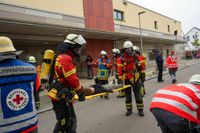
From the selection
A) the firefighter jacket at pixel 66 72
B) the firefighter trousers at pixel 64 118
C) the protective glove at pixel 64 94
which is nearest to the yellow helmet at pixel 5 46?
the firefighter jacket at pixel 66 72

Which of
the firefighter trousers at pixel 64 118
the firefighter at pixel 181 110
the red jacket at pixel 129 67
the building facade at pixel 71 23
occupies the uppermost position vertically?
the building facade at pixel 71 23

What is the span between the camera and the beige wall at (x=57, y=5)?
13558 mm

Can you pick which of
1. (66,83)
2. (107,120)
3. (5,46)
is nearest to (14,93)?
(5,46)

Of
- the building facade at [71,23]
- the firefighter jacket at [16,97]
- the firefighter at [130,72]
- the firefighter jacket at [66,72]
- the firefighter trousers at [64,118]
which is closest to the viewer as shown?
the firefighter jacket at [16,97]

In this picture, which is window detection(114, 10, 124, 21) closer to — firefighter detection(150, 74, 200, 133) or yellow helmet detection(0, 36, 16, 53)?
firefighter detection(150, 74, 200, 133)

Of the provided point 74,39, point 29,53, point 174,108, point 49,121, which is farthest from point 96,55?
point 174,108

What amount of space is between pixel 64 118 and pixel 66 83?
1.98 ft

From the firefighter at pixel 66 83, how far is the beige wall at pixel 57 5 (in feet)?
32.5

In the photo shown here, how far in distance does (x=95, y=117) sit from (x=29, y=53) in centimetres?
1291

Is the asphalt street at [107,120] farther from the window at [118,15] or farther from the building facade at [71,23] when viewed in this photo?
the window at [118,15]

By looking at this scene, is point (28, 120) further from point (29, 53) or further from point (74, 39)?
point (29, 53)

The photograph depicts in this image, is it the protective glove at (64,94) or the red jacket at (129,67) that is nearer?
the protective glove at (64,94)

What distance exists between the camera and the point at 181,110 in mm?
2840

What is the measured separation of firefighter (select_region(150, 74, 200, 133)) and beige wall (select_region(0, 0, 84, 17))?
1169 cm
